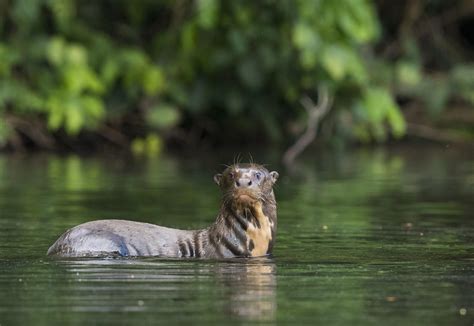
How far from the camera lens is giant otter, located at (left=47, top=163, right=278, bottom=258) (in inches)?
419

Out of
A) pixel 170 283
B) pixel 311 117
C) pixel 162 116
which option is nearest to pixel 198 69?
pixel 162 116

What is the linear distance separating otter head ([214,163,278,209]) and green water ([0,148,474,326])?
46 centimetres

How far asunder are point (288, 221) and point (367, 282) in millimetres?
5052

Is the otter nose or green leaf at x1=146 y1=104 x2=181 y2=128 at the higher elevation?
green leaf at x1=146 y1=104 x2=181 y2=128

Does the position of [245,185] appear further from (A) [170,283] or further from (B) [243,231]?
(A) [170,283]

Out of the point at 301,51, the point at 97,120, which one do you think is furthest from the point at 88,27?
the point at 301,51

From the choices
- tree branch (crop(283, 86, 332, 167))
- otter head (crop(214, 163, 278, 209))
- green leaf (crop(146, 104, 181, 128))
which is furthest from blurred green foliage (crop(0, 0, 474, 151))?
otter head (crop(214, 163, 278, 209))

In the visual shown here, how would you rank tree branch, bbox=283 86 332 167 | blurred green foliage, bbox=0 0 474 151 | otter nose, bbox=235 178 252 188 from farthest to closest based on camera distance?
tree branch, bbox=283 86 332 167, blurred green foliage, bbox=0 0 474 151, otter nose, bbox=235 178 252 188

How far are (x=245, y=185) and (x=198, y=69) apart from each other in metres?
16.8

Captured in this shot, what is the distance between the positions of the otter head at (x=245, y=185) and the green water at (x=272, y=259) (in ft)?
1.51

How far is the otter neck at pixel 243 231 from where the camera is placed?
10.9 meters

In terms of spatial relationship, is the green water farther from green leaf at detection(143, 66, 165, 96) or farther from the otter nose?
green leaf at detection(143, 66, 165, 96)

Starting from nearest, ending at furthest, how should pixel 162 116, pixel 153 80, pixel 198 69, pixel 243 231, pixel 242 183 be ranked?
pixel 242 183, pixel 243 231, pixel 153 80, pixel 162 116, pixel 198 69

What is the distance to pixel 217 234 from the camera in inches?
429
